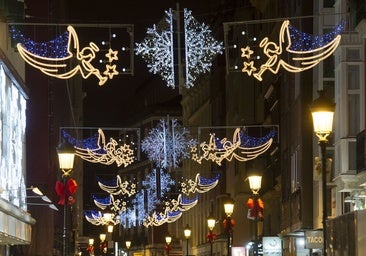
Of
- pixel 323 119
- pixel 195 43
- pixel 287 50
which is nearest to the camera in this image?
pixel 323 119

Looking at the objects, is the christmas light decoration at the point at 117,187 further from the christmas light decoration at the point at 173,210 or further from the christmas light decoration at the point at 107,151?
the christmas light decoration at the point at 107,151

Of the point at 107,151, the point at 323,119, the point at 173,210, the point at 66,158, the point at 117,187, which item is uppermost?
the point at 117,187

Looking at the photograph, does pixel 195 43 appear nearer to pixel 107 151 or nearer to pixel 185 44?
pixel 185 44

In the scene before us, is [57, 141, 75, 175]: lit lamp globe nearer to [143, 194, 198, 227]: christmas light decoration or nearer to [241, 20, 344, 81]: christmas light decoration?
[241, 20, 344, 81]: christmas light decoration

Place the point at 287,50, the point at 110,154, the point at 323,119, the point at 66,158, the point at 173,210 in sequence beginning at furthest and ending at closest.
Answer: the point at 173,210 < the point at 110,154 < the point at 287,50 < the point at 66,158 < the point at 323,119

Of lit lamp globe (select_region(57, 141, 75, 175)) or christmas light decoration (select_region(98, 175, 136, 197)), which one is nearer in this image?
lit lamp globe (select_region(57, 141, 75, 175))

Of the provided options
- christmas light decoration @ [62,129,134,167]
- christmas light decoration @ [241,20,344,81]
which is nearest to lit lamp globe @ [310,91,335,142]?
christmas light decoration @ [241,20,344,81]

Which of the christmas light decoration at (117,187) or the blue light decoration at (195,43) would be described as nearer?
the blue light decoration at (195,43)

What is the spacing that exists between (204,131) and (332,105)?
77.2 m

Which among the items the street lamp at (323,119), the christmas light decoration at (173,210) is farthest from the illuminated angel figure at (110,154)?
the christmas light decoration at (173,210)

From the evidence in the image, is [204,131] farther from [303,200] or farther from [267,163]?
[303,200]

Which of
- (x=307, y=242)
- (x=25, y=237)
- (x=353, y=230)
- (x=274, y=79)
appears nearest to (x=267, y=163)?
(x=274, y=79)

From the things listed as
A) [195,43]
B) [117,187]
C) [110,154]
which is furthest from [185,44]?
[117,187]

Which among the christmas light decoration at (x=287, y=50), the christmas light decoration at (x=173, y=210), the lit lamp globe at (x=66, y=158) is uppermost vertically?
the christmas light decoration at (x=173, y=210)
